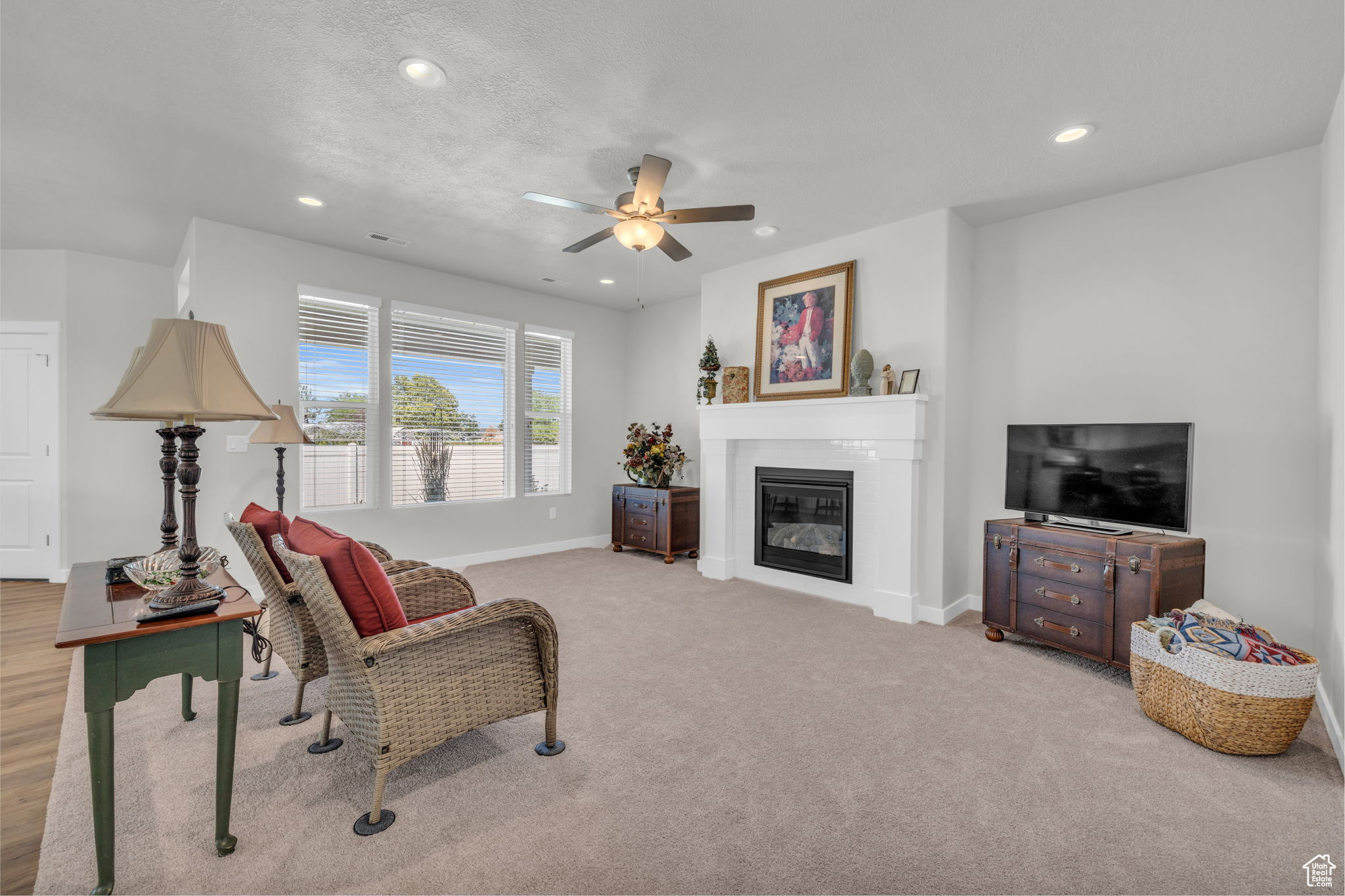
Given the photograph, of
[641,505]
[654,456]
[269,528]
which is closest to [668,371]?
[654,456]

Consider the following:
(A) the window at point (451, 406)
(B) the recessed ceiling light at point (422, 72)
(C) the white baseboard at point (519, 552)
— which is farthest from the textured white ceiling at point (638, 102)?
(C) the white baseboard at point (519, 552)

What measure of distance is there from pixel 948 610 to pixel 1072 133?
2.85 metres

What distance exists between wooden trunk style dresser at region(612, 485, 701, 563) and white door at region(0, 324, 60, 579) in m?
4.79

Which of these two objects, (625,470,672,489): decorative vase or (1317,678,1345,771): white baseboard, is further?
(625,470,672,489): decorative vase

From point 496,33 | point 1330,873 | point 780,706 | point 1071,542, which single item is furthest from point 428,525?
point 1330,873

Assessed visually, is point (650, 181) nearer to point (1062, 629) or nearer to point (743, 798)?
point (743, 798)

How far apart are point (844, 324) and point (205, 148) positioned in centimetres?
396

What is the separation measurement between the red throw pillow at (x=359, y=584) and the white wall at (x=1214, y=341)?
3.92 m

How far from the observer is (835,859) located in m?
1.65

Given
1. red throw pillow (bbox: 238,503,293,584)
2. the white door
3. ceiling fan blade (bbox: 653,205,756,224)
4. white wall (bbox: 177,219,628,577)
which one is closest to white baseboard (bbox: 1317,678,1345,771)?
ceiling fan blade (bbox: 653,205,756,224)

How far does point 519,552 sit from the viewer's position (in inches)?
229

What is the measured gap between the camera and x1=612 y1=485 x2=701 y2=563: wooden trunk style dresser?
568cm

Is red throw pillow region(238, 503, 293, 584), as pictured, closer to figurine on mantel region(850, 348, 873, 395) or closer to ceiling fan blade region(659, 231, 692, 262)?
ceiling fan blade region(659, 231, 692, 262)

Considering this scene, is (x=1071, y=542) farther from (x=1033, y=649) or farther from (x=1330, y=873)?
(x=1330, y=873)
